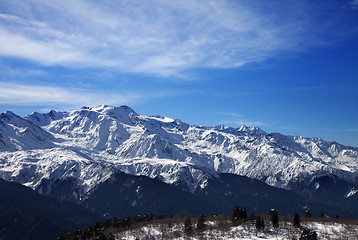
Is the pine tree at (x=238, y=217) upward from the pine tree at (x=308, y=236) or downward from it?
upward

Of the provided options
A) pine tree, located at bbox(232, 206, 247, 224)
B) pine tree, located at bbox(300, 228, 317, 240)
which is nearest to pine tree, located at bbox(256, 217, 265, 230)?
pine tree, located at bbox(232, 206, 247, 224)

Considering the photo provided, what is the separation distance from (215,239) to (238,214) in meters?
24.7

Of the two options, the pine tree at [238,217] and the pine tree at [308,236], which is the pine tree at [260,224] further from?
the pine tree at [308,236]

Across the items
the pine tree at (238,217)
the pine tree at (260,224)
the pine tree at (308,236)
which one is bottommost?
the pine tree at (308,236)

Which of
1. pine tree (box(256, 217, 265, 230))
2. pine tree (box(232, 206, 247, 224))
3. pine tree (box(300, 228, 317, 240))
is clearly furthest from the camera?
pine tree (box(232, 206, 247, 224))

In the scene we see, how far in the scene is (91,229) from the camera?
16562 centimetres

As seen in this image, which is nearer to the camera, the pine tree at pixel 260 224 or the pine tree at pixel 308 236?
the pine tree at pixel 308 236

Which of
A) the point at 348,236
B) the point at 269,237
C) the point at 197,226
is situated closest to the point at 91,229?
the point at 197,226

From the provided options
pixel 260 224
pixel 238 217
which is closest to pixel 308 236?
pixel 260 224

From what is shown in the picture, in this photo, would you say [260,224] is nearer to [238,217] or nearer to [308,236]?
[238,217]

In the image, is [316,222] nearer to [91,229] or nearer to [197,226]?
[197,226]

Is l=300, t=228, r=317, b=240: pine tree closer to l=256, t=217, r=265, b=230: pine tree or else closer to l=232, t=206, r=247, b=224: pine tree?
l=256, t=217, r=265, b=230: pine tree

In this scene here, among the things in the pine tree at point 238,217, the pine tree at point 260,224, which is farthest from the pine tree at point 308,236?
the pine tree at point 238,217

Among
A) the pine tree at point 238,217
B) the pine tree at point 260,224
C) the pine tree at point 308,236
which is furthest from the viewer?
the pine tree at point 238,217
